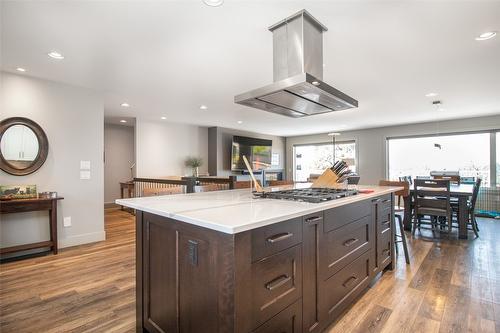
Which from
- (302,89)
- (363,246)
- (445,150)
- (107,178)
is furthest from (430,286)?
(107,178)

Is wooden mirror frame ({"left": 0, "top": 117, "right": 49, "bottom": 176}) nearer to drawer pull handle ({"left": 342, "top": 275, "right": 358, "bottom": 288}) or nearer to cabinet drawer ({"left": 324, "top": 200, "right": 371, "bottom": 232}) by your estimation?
cabinet drawer ({"left": 324, "top": 200, "right": 371, "bottom": 232})

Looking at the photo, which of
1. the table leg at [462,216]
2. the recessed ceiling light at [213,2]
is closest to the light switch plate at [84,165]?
the recessed ceiling light at [213,2]

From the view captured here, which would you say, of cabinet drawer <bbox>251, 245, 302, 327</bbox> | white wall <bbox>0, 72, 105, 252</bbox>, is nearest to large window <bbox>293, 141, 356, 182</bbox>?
white wall <bbox>0, 72, 105, 252</bbox>

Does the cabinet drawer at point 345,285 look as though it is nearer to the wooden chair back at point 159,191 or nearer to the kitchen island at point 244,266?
the kitchen island at point 244,266

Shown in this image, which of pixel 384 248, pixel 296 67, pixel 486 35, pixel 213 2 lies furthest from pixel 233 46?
pixel 384 248

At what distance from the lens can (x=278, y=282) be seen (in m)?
1.34

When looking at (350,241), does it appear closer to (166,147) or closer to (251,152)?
(166,147)

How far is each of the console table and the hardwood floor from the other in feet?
0.56

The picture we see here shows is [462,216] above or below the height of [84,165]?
below

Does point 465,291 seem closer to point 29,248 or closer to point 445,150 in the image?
point 29,248

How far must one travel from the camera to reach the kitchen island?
1.15m

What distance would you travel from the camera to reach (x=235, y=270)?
3.63ft

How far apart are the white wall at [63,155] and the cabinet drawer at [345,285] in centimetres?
367

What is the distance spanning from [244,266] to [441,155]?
26.1 ft
